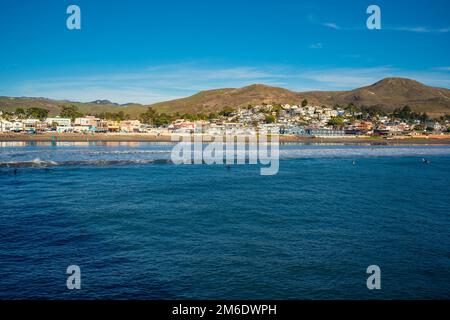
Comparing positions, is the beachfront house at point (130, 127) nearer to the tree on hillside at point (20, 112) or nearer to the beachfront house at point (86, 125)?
the beachfront house at point (86, 125)

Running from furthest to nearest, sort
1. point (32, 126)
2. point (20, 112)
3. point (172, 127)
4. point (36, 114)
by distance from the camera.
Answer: point (20, 112)
point (36, 114)
point (172, 127)
point (32, 126)

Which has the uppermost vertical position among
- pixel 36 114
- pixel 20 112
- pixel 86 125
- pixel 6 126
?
pixel 20 112

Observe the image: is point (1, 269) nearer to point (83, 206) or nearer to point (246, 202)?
point (83, 206)

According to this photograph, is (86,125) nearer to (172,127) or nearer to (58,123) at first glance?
(58,123)

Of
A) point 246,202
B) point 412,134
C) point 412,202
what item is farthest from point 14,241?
point 412,134

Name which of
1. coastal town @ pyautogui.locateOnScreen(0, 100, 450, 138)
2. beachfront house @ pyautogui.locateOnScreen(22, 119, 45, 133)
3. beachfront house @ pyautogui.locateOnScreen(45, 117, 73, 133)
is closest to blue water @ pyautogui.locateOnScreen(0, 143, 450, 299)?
beachfront house @ pyautogui.locateOnScreen(22, 119, 45, 133)

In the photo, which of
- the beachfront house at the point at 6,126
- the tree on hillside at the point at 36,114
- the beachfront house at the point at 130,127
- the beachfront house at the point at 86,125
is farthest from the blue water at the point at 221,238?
the tree on hillside at the point at 36,114

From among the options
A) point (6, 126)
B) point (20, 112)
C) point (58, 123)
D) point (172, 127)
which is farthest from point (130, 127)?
point (20, 112)

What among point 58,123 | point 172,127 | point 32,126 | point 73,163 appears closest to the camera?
point 73,163
